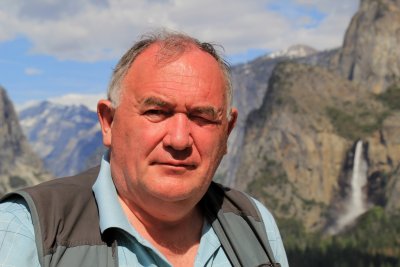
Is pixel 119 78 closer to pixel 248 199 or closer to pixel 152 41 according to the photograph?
pixel 152 41

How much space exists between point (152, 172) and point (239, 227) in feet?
4.25

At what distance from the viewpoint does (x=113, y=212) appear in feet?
19.7

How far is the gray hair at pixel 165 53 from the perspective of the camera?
6301 millimetres

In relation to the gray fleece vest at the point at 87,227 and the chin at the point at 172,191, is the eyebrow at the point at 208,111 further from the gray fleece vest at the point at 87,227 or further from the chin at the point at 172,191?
the gray fleece vest at the point at 87,227

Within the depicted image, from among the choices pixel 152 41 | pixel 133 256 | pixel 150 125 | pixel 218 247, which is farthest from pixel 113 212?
pixel 152 41

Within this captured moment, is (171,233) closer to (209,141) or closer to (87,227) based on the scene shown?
(209,141)

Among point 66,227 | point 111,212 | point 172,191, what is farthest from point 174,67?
point 66,227

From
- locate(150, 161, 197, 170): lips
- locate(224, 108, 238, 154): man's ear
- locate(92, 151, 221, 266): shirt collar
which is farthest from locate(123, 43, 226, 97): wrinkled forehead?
locate(92, 151, 221, 266): shirt collar

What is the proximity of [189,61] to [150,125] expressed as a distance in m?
0.75

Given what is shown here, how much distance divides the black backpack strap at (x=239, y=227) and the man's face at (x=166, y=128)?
66 centimetres

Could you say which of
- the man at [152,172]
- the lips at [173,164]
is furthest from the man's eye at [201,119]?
the lips at [173,164]

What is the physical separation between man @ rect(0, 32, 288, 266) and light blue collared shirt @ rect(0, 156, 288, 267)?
1cm

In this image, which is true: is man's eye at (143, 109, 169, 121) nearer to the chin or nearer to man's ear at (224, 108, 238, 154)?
the chin

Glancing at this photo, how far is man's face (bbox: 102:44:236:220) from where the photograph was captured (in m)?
6.08
